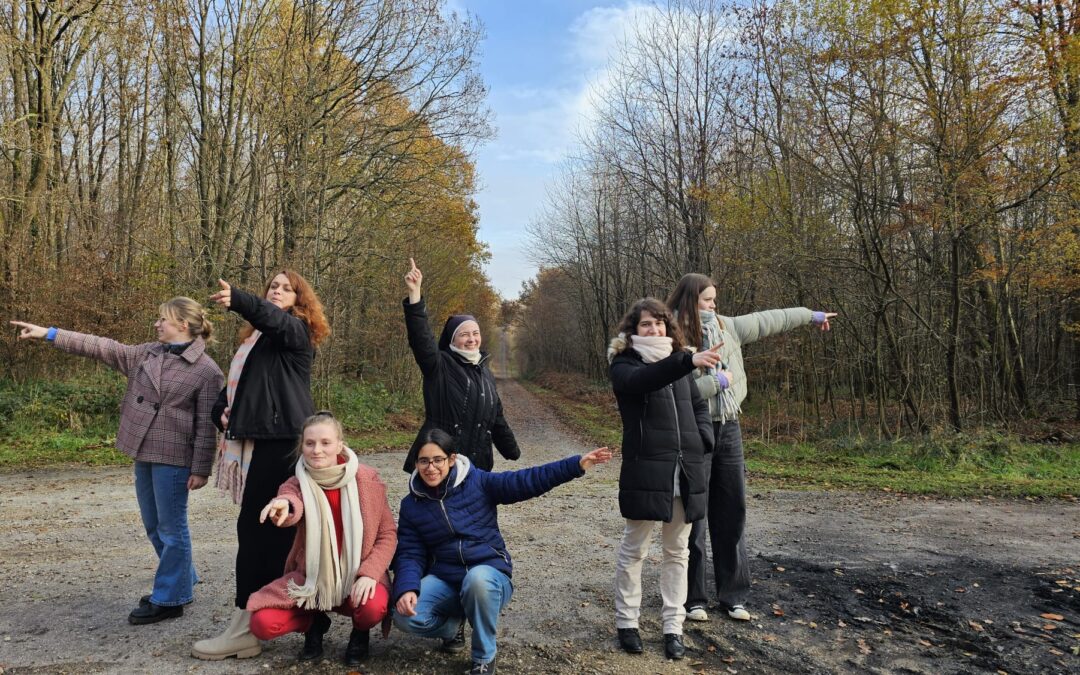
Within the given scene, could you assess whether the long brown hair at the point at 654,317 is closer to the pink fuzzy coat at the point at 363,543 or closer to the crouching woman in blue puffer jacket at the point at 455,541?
the crouching woman in blue puffer jacket at the point at 455,541

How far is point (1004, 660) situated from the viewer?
3629 millimetres

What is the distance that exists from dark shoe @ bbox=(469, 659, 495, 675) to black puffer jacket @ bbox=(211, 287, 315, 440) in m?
1.53

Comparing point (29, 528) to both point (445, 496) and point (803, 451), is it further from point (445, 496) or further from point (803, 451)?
point (803, 451)

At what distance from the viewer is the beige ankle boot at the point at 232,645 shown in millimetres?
3525

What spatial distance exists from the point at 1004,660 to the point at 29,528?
7.91 metres

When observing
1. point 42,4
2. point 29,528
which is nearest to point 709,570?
point 29,528

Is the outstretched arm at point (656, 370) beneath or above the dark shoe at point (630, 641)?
above

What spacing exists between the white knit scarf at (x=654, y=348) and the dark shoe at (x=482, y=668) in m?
1.77

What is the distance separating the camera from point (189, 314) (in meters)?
4.22

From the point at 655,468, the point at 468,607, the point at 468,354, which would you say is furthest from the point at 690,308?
the point at 468,607

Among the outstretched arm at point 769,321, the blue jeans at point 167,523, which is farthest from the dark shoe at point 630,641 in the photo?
the blue jeans at point 167,523

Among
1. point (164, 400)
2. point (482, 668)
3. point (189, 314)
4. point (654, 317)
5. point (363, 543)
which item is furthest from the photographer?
point (189, 314)

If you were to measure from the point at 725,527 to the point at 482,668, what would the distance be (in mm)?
1851

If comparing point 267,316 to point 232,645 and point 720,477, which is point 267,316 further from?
point 720,477
